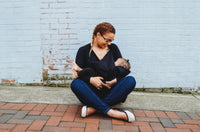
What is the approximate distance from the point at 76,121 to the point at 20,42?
197 cm

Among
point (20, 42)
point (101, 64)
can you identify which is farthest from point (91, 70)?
point (20, 42)

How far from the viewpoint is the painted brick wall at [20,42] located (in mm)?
3061

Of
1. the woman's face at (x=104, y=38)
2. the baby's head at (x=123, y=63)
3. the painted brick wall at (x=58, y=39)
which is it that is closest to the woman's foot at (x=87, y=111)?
the baby's head at (x=123, y=63)

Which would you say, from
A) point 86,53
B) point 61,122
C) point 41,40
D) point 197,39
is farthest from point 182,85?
point 41,40

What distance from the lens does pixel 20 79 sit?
3.28 m

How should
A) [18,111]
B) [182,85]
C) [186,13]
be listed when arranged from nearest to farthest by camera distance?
[18,111] < [186,13] < [182,85]

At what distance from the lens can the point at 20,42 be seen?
10.4 ft

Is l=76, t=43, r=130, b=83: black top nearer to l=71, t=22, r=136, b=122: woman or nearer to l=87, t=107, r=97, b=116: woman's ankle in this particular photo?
l=71, t=22, r=136, b=122: woman

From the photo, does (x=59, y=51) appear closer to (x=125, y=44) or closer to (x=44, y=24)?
(x=44, y=24)

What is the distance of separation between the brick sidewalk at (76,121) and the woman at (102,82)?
121 millimetres

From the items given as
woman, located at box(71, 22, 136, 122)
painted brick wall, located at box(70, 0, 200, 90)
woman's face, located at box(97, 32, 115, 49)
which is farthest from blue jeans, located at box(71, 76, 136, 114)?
painted brick wall, located at box(70, 0, 200, 90)

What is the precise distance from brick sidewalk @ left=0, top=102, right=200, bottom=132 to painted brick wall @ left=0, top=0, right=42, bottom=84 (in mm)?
Result: 945

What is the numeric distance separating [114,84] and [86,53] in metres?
0.58

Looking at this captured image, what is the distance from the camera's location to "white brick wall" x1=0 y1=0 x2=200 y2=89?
118 inches
